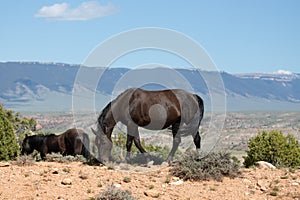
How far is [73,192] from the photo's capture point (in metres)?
9.86

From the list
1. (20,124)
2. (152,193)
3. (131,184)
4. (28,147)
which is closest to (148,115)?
(131,184)

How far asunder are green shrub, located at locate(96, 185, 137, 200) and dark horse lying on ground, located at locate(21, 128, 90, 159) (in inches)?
330

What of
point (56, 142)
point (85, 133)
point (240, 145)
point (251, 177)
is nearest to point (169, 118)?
point (251, 177)

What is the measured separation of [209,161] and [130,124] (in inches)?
115

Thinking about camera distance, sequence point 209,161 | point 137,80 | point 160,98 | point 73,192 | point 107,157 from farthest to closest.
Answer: point 137,80 < point 160,98 < point 107,157 < point 209,161 < point 73,192

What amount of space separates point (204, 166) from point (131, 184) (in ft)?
6.66

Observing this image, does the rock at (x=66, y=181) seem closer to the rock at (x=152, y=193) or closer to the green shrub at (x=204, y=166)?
the rock at (x=152, y=193)

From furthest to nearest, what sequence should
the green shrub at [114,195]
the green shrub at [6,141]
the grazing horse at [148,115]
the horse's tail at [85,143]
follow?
the horse's tail at [85,143]
the green shrub at [6,141]
the grazing horse at [148,115]
the green shrub at [114,195]

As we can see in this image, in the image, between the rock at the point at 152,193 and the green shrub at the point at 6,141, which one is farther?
the green shrub at the point at 6,141

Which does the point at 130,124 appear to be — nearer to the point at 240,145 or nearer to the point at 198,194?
the point at 198,194

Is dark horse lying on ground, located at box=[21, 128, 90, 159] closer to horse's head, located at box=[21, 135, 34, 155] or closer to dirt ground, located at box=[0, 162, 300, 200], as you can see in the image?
horse's head, located at box=[21, 135, 34, 155]

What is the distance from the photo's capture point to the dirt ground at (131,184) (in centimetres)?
992

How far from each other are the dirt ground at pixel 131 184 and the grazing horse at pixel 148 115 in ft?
4.95

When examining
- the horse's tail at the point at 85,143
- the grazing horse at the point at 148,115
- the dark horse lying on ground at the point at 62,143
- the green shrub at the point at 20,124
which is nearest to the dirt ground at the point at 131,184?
the grazing horse at the point at 148,115
